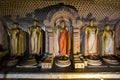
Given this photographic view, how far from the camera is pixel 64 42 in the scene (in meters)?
7.07

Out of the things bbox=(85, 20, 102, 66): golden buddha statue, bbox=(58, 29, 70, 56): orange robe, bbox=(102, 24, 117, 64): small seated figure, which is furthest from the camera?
bbox=(102, 24, 117, 64): small seated figure

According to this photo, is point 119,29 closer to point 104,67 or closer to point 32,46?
point 104,67

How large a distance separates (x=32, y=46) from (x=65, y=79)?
222 centimetres

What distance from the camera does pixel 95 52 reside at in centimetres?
735

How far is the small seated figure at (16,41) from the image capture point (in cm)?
726

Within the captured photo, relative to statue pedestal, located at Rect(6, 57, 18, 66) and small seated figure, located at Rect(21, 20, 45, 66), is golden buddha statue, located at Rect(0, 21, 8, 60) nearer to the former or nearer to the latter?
statue pedestal, located at Rect(6, 57, 18, 66)

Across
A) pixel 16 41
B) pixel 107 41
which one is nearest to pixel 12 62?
pixel 16 41

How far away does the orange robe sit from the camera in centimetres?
706

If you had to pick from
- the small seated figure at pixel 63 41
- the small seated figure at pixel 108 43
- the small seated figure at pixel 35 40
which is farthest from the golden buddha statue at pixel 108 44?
the small seated figure at pixel 35 40

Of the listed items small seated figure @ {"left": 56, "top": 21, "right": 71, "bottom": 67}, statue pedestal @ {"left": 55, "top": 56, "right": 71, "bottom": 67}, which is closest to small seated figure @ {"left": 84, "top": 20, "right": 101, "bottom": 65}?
small seated figure @ {"left": 56, "top": 21, "right": 71, "bottom": 67}

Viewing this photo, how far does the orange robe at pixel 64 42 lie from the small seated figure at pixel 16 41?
1692 millimetres

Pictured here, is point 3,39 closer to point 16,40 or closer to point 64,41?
point 16,40

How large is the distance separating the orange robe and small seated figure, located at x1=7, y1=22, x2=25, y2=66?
1.69m

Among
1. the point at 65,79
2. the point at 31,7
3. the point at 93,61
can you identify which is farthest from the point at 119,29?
the point at 31,7
